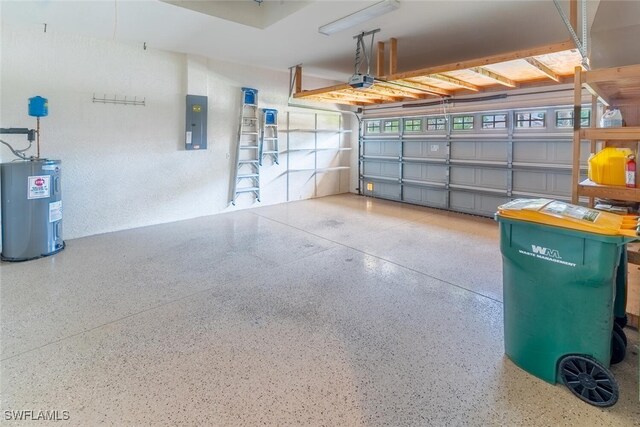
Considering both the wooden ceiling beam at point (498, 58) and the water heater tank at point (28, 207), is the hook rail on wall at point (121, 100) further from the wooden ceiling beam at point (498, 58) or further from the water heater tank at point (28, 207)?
the wooden ceiling beam at point (498, 58)

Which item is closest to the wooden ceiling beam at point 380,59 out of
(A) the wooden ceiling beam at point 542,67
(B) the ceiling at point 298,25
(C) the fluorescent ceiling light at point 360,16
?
(B) the ceiling at point 298,25

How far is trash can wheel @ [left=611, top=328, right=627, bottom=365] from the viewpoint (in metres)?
2.03

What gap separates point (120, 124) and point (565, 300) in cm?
560

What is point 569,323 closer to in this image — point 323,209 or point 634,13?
point 634,13

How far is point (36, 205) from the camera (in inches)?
152

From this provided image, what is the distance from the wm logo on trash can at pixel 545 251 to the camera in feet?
5.74

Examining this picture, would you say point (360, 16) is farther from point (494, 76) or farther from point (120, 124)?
point (120, 124)

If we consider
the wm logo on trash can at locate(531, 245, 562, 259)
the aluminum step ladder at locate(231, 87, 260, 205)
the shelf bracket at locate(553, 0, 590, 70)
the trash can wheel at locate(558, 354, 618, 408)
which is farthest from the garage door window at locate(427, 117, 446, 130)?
the trash can wheel at locate(558, 354, 618, 408)

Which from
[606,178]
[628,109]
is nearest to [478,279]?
[606,178]

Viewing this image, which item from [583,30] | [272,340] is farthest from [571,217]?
[272,340]

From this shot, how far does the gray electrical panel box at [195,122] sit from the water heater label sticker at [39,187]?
2167 millimetres

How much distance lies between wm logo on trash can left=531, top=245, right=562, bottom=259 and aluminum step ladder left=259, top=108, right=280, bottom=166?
555cm

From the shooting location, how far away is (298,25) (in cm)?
404

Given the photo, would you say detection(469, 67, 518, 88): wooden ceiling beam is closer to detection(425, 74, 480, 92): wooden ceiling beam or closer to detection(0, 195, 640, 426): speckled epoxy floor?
detection(425, 74, 480, 92): wooden ceiling beam
